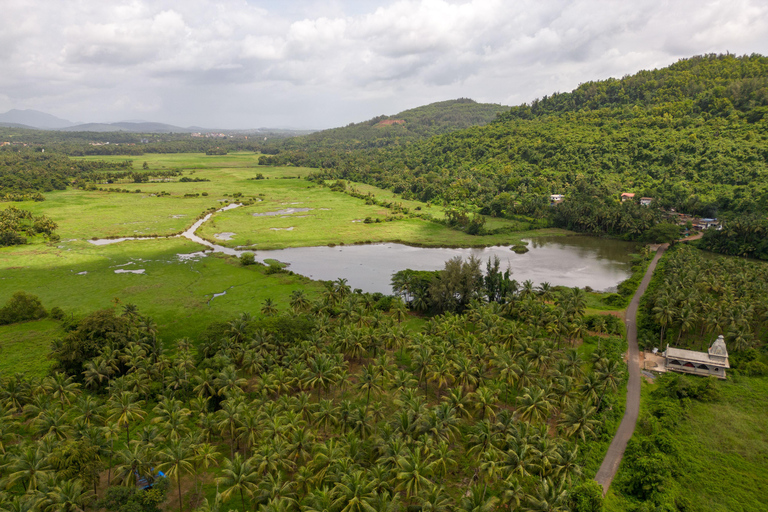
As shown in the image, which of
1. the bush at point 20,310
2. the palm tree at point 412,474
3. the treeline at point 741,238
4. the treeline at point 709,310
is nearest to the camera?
the palm tree at point 412,474

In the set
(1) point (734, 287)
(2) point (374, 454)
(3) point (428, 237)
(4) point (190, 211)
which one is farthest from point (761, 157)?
(4) point (190, 211)

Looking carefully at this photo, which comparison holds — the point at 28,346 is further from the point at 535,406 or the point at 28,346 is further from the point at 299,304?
the point at 535,406

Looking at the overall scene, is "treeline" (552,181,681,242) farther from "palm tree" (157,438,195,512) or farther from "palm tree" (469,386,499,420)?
"palm tree" (157,438,195,512)

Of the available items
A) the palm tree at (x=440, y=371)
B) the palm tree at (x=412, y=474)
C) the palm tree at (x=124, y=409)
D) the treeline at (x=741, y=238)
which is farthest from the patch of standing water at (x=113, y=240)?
the treeline at (x=741, y=238)

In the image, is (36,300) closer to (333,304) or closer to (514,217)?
(333,304)

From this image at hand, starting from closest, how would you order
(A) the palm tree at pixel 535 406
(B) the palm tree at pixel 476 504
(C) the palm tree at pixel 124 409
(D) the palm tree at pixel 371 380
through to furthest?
1. (B) the palm tree at pixel 476 504
2. (A) the palm tree at pixel 535 406
3. (C) the palm tree at pixel 124 409
4. (D) the palm tree at pixel 371 380

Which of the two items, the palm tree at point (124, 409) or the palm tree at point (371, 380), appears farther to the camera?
the palm tree at point (371, 380)

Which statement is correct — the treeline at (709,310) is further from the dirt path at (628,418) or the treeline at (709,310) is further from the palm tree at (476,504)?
the palm tree at (476,504)

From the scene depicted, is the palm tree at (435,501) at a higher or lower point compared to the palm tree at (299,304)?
lower
